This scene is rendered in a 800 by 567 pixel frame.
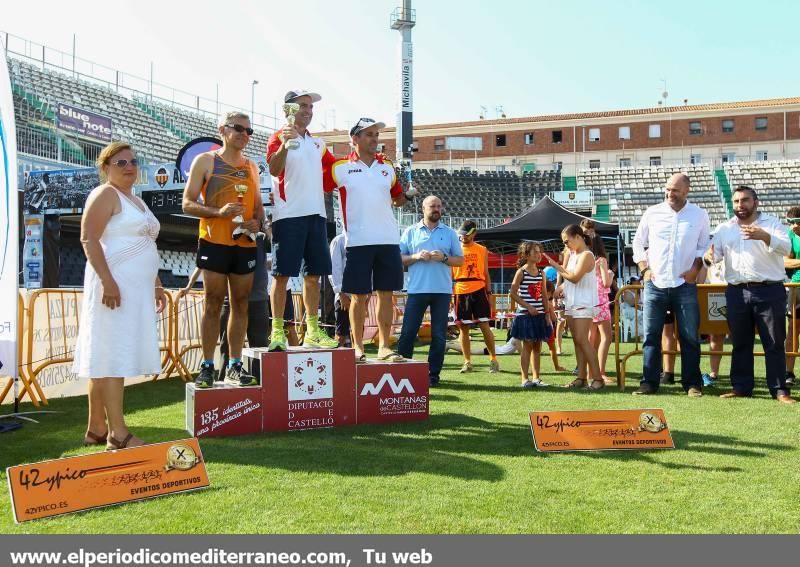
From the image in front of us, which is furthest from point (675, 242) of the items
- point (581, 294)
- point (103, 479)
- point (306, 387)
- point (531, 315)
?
point (103, 479)

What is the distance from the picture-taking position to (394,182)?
19.8 ft

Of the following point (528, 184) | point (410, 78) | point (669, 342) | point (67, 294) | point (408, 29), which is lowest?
point (669, 342)

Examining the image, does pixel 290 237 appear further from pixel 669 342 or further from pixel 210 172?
pixel 669 342

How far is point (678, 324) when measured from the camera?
7035 millimetres

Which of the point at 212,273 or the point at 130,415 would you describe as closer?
the point at 212,273

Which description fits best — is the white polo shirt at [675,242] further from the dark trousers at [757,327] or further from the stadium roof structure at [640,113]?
the stadium roof structure at [640,113]

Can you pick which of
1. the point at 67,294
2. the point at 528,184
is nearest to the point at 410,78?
the point at 528,184

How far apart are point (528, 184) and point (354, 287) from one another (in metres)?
42.0

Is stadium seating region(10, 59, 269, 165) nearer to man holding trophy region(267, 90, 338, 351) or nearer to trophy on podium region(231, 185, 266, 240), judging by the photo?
man holding trophy region(267, 90, 338, 351)

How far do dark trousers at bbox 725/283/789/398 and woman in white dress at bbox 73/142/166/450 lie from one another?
5162mm

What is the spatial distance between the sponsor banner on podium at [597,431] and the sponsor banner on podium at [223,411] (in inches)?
75.5

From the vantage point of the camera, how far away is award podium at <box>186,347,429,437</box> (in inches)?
196

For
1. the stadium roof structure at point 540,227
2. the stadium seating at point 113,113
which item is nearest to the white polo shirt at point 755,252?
the stadium roof structure at point 540,227

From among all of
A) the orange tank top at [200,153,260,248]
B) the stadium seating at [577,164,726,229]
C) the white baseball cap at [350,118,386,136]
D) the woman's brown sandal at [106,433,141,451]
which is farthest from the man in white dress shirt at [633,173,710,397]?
the stadium seating at [577,164,726,229]
